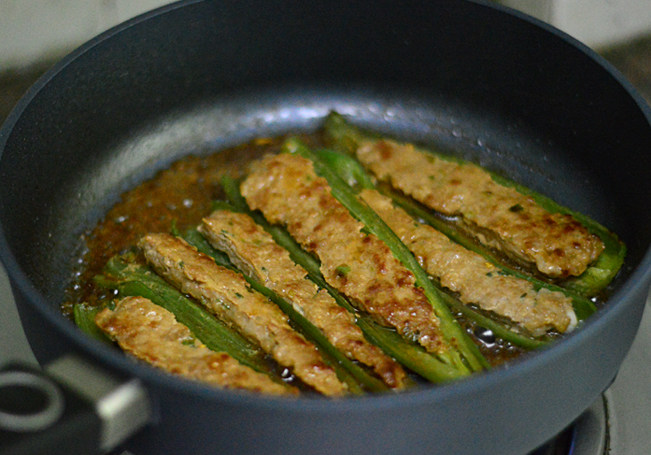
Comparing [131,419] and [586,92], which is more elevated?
[586,92]

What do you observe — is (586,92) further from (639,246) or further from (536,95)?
(639,246)

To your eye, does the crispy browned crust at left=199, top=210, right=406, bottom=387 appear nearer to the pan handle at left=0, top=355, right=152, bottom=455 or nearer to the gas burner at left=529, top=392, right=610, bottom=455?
the gas burner at left=529, top=392, right=610, bottom=455

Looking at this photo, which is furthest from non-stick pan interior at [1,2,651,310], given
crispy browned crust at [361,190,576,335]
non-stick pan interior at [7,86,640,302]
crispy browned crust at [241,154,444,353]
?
crispy browned crust at [241,154,444,353]

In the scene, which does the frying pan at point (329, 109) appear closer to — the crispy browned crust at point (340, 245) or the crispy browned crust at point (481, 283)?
the crispy browned crust at point (481, 283)

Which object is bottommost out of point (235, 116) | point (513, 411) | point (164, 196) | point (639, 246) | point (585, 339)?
point (513, 411)

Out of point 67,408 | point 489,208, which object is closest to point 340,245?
point 489,208

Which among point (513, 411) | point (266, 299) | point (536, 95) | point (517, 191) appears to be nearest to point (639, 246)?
point (517, 191)

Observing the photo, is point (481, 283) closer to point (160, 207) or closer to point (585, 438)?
point (585, 438)
